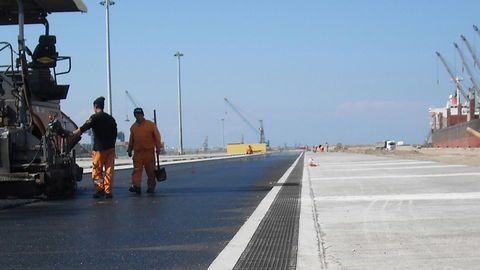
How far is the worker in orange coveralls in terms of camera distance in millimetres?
11969

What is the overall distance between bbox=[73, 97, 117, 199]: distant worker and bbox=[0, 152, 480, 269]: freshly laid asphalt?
0.35 metres

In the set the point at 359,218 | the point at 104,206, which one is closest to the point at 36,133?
the point at 104,206

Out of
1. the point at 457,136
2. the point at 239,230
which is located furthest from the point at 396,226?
the point at 457,136

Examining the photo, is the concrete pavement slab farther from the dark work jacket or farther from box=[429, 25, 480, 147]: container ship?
box=[429, 25, 480, 147]: container ship

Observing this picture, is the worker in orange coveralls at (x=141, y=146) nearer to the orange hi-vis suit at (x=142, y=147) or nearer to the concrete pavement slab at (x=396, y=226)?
the orange hi-vis suit at (x=142, y=147)

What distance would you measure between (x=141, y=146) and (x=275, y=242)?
19.4 feet

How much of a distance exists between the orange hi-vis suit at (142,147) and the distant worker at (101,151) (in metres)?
0.81

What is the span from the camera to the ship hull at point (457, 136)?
249ft

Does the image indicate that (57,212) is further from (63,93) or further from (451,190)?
(451,190)

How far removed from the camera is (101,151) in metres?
11.0

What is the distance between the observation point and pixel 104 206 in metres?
9.98

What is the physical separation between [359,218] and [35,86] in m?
5.77

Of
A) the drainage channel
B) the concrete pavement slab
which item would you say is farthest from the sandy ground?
the drainage channel

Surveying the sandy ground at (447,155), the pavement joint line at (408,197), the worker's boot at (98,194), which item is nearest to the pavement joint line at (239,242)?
the pavement joint line at (408,197)
